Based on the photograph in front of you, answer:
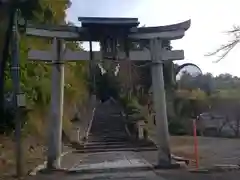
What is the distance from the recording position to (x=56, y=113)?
1566 centimetres

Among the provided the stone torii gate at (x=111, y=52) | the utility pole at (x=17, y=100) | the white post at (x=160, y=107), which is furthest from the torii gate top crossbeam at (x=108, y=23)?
the utility pole at (x=17, y=100)

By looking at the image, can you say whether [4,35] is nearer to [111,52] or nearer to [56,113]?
[56,113]

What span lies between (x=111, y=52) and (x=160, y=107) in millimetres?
2640

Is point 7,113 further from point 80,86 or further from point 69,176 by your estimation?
point 80,86

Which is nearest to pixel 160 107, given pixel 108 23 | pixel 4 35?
pixel 108 23

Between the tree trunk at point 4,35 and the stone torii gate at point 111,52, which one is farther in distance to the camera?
the stone torii gate at point 111,52

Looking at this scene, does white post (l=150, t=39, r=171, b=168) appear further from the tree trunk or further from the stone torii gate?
the tree trunk

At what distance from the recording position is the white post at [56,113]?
1543 cm

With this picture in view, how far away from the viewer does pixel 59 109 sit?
1570cm

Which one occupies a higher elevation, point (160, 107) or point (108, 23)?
point (108, 23)

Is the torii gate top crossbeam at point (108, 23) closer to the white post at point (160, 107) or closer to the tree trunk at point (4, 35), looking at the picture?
the white post at point (160, 107)

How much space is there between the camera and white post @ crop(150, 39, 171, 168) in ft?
51.1

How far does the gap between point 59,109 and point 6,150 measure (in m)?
4.53

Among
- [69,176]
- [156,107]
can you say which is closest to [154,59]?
[156,107]
